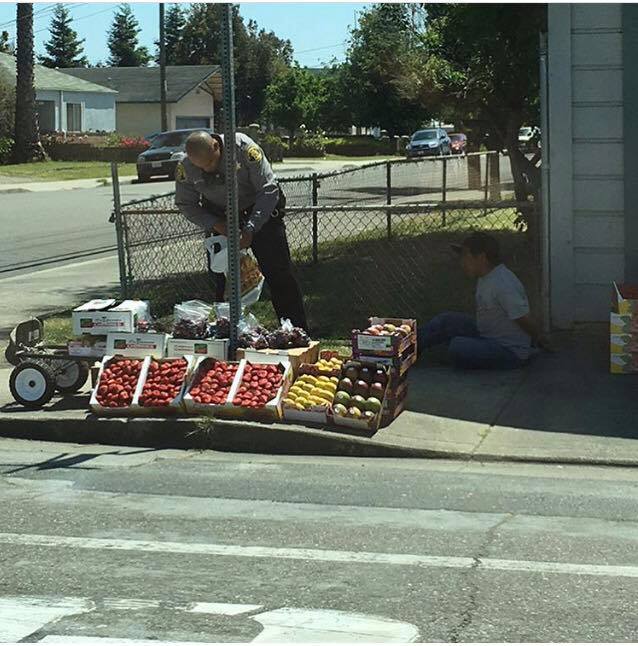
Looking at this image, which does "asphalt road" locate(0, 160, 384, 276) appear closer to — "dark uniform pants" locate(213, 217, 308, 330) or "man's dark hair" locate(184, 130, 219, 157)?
"dark uniform pants" locate(213, 217, 308, 330)

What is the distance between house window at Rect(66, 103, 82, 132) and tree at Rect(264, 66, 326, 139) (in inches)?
427

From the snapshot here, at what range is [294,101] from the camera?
6725 centimetres

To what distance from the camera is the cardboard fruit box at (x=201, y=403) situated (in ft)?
24.6

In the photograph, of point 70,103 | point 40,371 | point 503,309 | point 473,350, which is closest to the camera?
point 40,371

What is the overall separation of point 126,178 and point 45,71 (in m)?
25.0

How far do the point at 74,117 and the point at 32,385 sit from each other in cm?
5689

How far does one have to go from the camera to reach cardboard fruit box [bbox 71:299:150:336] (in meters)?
8.09

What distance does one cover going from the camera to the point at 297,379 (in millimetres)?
7801

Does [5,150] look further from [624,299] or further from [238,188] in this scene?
[624,299]

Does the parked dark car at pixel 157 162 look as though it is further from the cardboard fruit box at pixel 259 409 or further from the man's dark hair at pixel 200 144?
the cardboard fruit box at pixel 259 409

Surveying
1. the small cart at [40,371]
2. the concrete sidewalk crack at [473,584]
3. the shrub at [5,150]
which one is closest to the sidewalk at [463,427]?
the small cart at [40,371]

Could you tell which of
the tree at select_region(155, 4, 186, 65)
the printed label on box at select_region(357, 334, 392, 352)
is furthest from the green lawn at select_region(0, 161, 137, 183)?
the tree at select_region(155, 4, 186, 65)

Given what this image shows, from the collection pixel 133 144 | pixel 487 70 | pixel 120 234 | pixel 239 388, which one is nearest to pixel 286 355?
pixel 239 388

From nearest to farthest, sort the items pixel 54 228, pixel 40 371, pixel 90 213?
pixel 40 371 → pixel 54 228 → pixel 90 213
